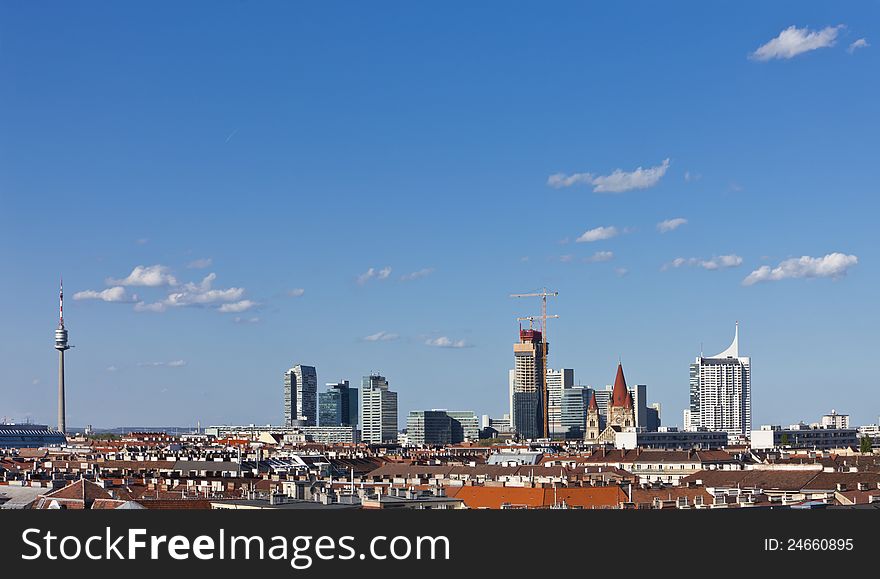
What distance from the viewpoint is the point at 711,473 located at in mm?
114625

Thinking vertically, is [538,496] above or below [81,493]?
below

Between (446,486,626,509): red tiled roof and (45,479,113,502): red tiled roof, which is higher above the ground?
(45,479,113,502): red tiled roof

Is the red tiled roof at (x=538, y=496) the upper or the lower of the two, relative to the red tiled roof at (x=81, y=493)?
lower

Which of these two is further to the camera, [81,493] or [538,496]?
[538,496]

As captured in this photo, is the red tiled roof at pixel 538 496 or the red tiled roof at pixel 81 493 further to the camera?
the red tiled roof at pixel 538 496

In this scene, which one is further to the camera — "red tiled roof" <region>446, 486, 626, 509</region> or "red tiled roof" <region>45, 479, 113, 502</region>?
"red tiled roof" <region>446, 486, 626, 509</region>
